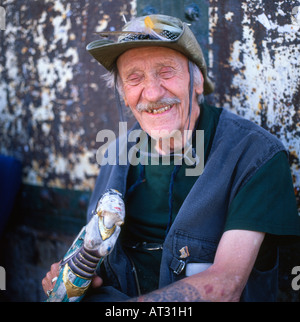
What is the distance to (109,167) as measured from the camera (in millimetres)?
1981

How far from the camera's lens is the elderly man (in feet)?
4.40

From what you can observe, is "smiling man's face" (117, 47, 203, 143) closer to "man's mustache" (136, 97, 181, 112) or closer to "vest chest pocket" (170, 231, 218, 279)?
"man's mustache" (136, 97, 181, 112)

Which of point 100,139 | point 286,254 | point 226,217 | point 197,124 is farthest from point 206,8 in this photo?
point 286,254

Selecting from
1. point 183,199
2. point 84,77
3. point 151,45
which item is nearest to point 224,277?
point 183,199

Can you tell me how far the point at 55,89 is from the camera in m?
2.45

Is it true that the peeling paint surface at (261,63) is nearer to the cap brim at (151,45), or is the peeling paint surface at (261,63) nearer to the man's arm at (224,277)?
the cap brim at (151,45)

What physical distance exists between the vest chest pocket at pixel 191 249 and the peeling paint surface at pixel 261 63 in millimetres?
701

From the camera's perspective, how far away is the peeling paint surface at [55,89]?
231 centimetres

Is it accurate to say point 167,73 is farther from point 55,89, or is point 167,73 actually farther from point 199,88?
point 55,89

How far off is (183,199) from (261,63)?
0.89 meters

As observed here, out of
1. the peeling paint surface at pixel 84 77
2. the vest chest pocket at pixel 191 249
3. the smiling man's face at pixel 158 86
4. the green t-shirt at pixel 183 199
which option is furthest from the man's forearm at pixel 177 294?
the peeling paint surface at pixel 84 77

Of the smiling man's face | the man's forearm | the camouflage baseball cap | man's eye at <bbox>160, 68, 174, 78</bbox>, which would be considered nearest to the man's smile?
the smiling man's face
